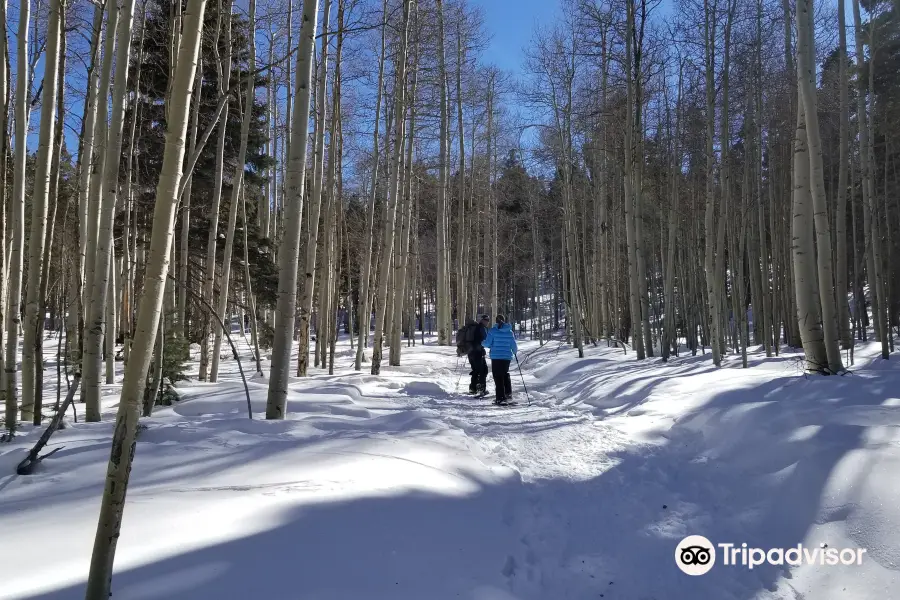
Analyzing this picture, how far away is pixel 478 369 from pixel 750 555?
23.0ft

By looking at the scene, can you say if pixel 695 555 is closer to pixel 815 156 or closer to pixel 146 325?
pixel 146 325

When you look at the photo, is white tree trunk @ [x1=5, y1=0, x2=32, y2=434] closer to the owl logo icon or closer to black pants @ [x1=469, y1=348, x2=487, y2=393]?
the owl logo icon

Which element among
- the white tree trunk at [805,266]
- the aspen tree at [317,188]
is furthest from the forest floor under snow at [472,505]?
the aspen tree at [317,188]

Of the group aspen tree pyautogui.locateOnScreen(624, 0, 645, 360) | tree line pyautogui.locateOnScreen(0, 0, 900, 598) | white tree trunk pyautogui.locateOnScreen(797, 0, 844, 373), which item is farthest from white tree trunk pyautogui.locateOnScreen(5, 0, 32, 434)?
aspen tree pyautogui.locateOnScreen(624, 0, 645, 360)

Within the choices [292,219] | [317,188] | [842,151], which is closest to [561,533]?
[292,219]

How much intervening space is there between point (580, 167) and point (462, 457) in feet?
57.4

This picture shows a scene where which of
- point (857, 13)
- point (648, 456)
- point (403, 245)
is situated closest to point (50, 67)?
point (648, 456)

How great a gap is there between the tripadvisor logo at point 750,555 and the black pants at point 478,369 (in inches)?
262

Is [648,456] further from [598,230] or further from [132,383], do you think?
[598,230]

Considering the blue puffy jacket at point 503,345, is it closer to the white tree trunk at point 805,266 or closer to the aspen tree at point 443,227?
the white tree trunk at point 805,266

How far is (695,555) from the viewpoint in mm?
3270

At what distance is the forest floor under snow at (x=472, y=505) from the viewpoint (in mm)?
2482

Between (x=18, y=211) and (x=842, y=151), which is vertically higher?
(x=842, y=151)

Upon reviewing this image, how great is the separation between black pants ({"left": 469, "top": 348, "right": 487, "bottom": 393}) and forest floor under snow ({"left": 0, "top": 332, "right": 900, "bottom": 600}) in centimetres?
362
